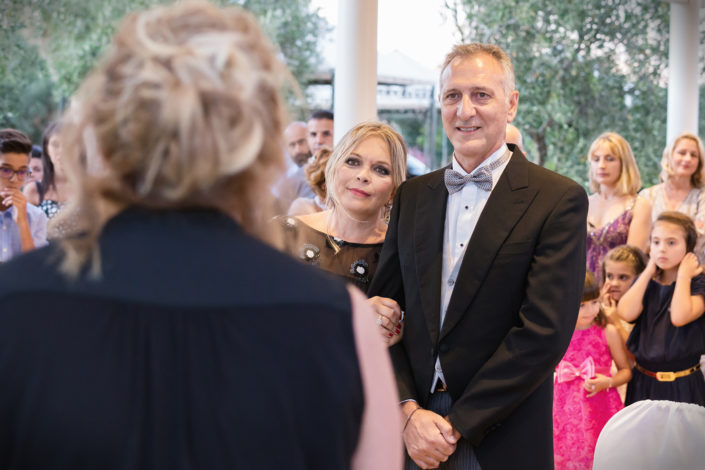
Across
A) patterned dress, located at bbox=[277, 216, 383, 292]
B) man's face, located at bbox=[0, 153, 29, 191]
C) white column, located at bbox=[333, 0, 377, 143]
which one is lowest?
patterned dress, located at bbox=[277, 216, 383, 292]

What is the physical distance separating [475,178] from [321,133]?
385cm

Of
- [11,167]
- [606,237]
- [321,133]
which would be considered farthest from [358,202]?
[321,133]

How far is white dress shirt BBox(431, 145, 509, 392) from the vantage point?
2.17 meters

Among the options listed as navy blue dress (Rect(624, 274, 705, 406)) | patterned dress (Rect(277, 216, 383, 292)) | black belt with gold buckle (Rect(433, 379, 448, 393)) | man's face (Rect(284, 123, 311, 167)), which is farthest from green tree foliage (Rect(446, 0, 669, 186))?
black belt with gold buckle (Rect(433, 379, 448, 393))

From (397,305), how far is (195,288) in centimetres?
135

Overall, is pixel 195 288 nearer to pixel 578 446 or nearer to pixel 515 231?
pixel 515 231

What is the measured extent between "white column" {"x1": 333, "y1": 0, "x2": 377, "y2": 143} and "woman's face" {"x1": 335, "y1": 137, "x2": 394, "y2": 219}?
2896 millimetres

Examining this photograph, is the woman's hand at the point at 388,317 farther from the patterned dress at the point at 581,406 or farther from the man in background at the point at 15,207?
the man in background at the point at 15,207

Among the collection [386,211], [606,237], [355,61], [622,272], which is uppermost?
[355,61]

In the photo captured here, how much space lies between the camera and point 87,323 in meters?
0.94

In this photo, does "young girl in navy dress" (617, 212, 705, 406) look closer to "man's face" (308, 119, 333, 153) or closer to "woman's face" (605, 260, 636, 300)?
"woman's face" (605, 260, 636, 300)

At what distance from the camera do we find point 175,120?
937 mm

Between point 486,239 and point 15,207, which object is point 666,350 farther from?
point 15,207

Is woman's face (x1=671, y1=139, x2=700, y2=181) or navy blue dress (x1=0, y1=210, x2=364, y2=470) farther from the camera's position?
woman's face (x1=671, y1=139, x2=700, y2=181)
